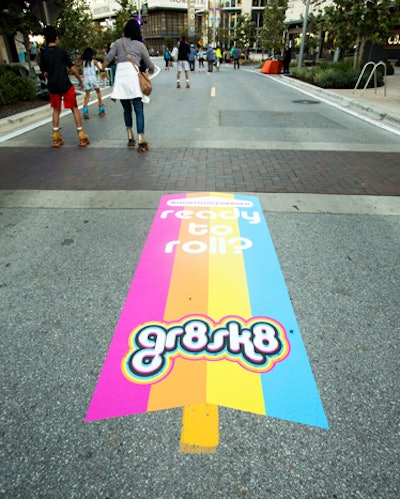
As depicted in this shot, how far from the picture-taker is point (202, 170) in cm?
592

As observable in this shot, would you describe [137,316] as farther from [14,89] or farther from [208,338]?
[14,89]

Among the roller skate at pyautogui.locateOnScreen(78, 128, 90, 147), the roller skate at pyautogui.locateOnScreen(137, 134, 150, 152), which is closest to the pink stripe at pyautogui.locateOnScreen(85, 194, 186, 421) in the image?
the roller skate at pyautogui.locateOnScreen(137, 134, 150, 152)

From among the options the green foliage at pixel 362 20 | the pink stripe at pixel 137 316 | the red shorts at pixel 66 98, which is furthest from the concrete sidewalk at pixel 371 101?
the pink stripe at pixel 137 316

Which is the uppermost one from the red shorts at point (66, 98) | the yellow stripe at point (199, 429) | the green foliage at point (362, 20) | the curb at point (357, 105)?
the green foliage at point (362, 20)

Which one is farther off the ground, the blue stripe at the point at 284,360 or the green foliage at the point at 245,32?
the green foliage at the point at 245,32

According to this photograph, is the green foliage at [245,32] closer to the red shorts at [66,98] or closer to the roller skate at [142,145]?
the red shorts at [66,98]

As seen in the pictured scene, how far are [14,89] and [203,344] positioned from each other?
11.9 m

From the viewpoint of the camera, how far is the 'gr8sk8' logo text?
2.28m

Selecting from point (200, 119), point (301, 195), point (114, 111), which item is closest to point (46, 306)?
point (301, 195)

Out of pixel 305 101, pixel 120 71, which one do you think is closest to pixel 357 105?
pixel 305 101

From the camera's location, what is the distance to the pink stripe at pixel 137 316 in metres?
2.04

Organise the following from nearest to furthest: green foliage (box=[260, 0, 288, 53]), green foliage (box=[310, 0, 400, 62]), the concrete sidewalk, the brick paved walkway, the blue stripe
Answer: the blue stripe → the brick paved walkway → the concrete sidewalk → green foliage (box=[310, 0, 400, 62]) → green foliage (box=[260, 0, 288, 53])

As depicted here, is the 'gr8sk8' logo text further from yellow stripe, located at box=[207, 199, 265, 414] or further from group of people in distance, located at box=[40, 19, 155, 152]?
group of people in distance, located at box=[40, 19, 155, 152]

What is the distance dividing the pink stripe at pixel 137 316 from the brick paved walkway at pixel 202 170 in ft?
5.11
